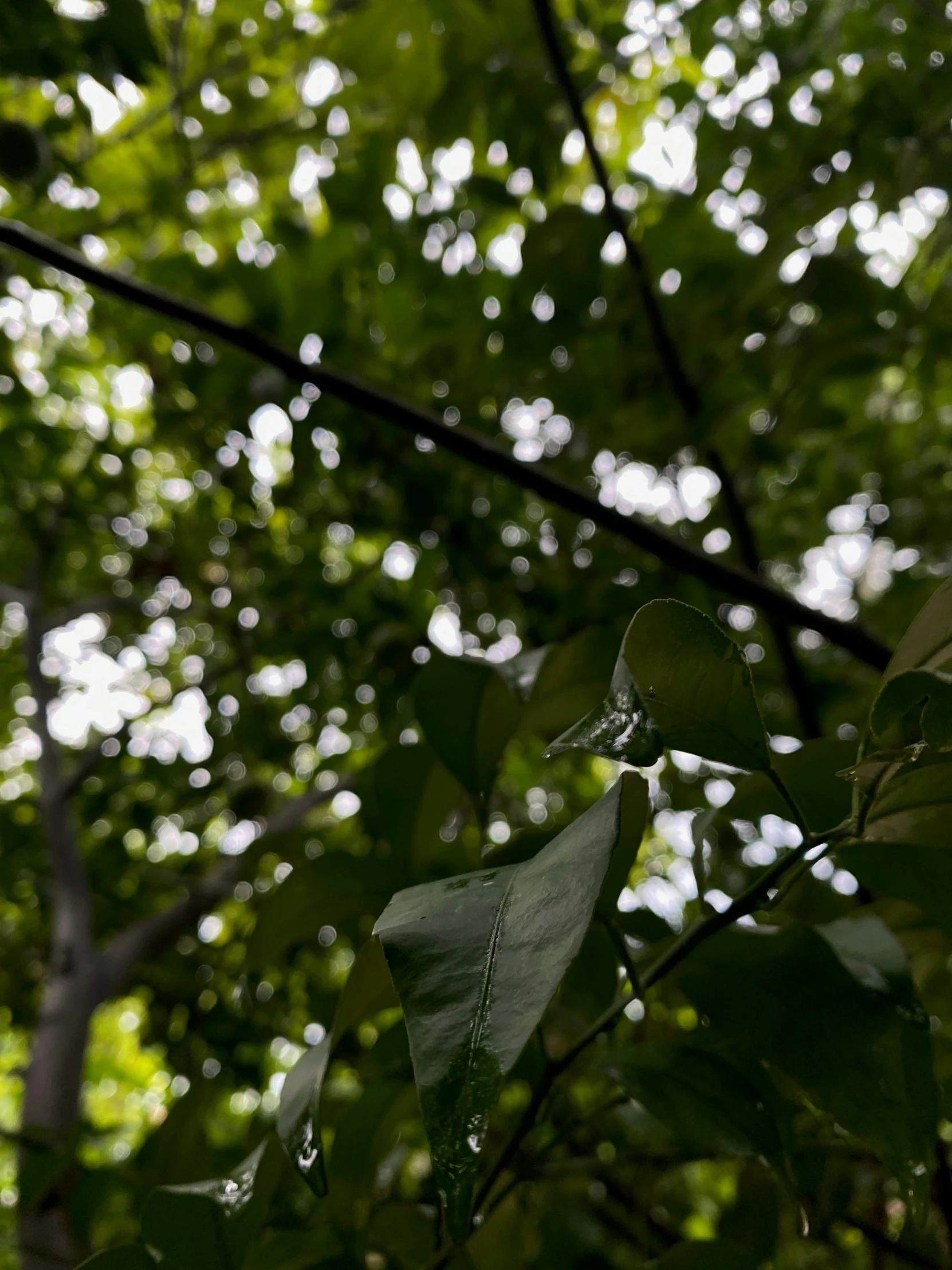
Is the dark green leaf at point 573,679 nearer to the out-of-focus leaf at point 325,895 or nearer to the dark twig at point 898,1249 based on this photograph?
the out-of-focus leaf at point 325,895

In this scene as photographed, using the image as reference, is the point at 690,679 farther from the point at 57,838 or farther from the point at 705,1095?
the point at 57,838

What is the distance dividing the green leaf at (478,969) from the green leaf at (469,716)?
6.3 inches

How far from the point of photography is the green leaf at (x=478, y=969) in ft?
0.52

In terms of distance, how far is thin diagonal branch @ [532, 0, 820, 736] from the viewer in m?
0.57

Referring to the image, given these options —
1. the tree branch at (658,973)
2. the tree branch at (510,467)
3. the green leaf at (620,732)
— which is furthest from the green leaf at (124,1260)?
the tree branch at (510,467)

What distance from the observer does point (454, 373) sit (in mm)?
845

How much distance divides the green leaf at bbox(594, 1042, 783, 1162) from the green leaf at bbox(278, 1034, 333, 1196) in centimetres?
12

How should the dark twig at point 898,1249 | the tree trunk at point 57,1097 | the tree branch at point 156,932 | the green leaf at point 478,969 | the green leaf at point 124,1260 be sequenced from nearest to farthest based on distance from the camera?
the green leaf at point 478,969 < the green leaf at point 124,1260 < the dark twig at point 898,1249 < the tree trunk at point 57,1097 < the tree branch at point 156,932

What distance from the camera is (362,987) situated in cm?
30

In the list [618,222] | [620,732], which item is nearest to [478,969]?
[620,732]

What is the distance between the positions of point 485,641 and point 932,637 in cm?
85

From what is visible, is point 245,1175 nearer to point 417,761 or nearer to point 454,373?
point 417,761

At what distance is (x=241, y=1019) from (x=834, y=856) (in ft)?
2.74

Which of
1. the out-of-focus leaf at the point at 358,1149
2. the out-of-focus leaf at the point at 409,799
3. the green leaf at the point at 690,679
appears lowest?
the out-of-focus leaf at the point at 358,1149
